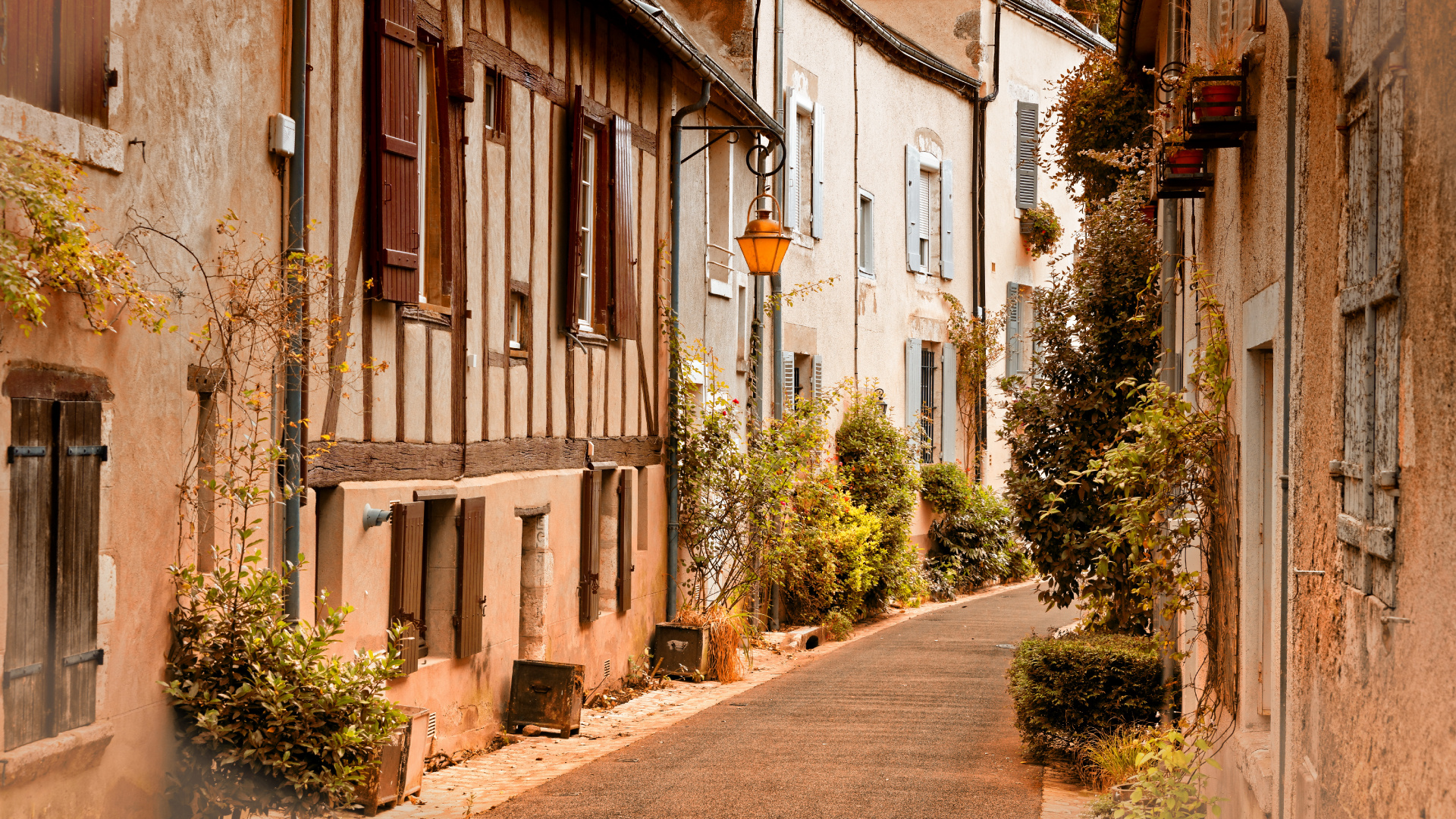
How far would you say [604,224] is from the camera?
10.5 meters

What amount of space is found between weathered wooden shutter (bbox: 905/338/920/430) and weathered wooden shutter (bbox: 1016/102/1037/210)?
14.0ft

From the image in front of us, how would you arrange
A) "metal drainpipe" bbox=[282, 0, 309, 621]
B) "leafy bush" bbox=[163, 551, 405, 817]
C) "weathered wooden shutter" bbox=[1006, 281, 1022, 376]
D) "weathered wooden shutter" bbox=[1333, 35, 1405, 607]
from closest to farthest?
"weathered wooden shutter" bbox=[1333, 35, 1405, 607] → "leafy bush" bbox=[163, 551, 405, 817] → "metal drainpipe" bbox=[282, 0, 309, 621] → "weathered wooden shutter" bbox=[1006, 281, 1022, 376]

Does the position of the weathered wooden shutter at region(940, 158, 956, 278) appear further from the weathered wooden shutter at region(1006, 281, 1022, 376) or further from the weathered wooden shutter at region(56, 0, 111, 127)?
the weathered wooden shutter at region(56, 0, 111, 127)

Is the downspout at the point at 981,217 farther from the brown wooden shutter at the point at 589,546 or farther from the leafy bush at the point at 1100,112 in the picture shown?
the brown wooden shutter at the point at 589,546

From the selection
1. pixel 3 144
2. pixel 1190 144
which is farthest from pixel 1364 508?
pixel 3 144

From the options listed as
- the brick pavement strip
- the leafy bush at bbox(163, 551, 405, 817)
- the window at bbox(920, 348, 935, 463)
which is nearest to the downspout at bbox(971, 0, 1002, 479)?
the window at bbox(920, 348, 935, 463)

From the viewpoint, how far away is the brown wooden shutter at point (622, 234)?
10.6 m

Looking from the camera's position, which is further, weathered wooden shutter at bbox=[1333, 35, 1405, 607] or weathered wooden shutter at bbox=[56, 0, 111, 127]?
weathered wooden shutter at bbox=[56, 0, 111, 127]

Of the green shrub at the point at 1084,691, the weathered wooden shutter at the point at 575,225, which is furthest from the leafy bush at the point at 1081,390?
the weathered wooden shutter at the point at 575,225

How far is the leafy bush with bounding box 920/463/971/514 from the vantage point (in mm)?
18406

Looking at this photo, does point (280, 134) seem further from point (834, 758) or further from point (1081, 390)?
point (1081, 390)

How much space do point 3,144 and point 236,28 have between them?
6.26 feet

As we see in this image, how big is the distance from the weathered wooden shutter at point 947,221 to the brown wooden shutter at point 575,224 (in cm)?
1039

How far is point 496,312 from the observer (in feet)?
28.9
